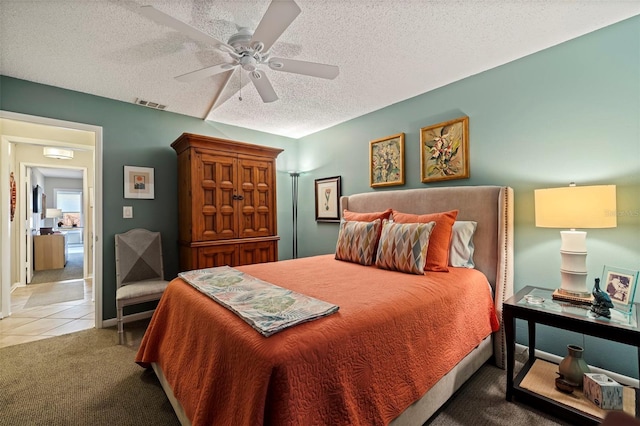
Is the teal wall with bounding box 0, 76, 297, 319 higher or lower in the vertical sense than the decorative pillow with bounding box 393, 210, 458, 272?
higher

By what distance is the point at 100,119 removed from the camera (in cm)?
302

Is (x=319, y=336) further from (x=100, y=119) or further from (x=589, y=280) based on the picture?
(x=100, y=119)

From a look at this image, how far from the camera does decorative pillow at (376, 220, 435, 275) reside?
2062 mm

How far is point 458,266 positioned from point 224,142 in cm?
286

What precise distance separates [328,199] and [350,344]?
3134 mm

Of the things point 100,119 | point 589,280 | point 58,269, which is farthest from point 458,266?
point 58,269

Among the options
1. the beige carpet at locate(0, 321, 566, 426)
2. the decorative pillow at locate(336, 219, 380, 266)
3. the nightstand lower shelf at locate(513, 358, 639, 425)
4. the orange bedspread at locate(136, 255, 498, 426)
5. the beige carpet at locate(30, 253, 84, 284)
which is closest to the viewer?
the orange bedspread at locate(136, 255, 498, 426)

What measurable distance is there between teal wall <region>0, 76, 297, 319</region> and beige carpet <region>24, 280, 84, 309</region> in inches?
63.0

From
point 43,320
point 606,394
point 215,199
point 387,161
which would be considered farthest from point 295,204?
point 606,394

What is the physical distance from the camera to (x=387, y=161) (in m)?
3.36

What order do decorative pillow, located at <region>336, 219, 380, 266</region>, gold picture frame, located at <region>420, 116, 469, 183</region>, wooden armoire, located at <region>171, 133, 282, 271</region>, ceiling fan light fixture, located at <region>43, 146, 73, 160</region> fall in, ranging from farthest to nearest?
ceiling fan light fixture, located at <region>43, 146, 73, 160</region>
wooden armoire, located at <region>171, 133, 282, 271</region>
gold picture frame, located at <region>420, 116, 469, 183</region>
decorative pillow, located at <region>336, 219, 380, 266</region>

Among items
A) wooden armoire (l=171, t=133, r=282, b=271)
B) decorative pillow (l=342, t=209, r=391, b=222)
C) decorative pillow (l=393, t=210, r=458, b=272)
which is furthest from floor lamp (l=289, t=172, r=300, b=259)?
decorative pillow (l=393, t=210, r=458, b=272)

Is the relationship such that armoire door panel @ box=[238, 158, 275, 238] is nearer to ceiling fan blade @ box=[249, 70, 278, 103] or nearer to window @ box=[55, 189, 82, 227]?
ceiling fan blade @ box=[249, 70, 278, 103]

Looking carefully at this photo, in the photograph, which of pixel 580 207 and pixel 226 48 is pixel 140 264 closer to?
pixel 226 48
